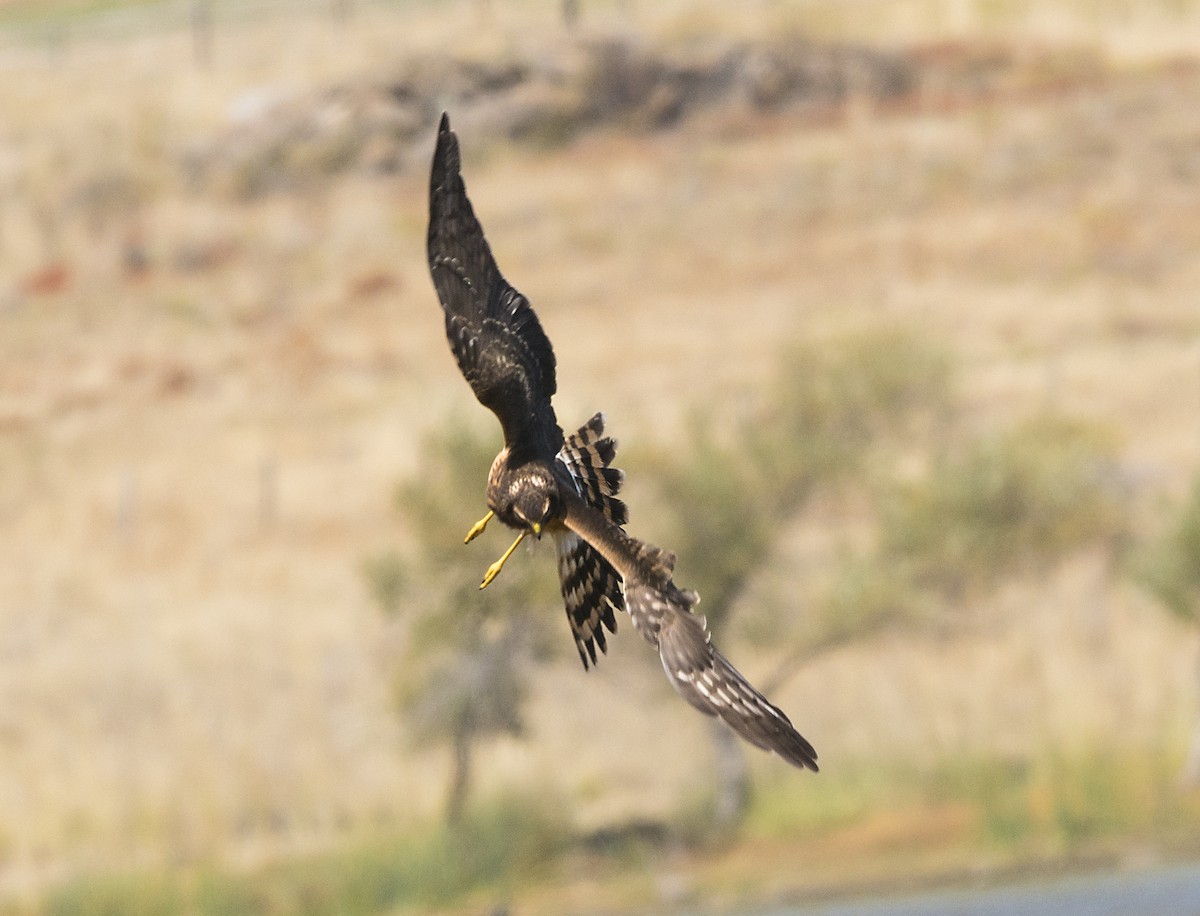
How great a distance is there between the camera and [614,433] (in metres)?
34.1

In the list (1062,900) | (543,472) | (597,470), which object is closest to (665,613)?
(543,472)

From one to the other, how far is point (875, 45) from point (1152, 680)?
40476mm

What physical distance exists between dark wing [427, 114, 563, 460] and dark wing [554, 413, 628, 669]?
23 cm

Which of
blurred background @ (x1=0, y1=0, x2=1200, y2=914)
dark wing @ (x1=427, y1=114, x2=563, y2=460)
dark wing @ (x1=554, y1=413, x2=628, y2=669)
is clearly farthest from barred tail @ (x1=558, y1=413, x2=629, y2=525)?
Result: blurred background @ (x1=0, y1=0, x2=1200, y2=914)

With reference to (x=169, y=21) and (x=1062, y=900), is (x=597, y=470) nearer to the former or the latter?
(x=1062, y=900)

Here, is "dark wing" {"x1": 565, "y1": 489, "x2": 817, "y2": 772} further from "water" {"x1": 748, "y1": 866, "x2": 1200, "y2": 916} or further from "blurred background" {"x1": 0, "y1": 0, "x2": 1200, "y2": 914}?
"blurred background" {"x1": 0, "y1": 0, "x2": 1200, "y2": 914}

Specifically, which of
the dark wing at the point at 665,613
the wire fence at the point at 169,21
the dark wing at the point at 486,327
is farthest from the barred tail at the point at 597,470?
the wire fence at the point at 169,21

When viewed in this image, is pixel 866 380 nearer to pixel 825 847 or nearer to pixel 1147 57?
pixel 825 847

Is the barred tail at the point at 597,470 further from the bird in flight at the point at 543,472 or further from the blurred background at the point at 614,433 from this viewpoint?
the blurred background at the point at 614,433

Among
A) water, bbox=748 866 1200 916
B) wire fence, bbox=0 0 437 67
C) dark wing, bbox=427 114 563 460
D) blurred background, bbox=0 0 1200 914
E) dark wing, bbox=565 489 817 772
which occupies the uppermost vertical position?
wire fence, bbox=0 0 437 67

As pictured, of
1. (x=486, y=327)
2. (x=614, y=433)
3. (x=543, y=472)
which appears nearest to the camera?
(x=543, y=472)

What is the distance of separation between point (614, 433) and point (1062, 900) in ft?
38.5

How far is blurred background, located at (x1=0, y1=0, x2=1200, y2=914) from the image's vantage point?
81.9 ft

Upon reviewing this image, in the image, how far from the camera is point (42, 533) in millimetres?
41938
